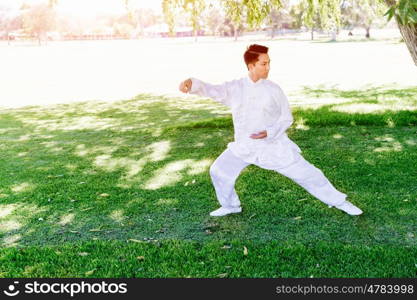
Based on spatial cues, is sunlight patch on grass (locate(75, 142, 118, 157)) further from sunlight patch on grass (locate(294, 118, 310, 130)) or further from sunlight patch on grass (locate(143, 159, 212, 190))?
sunlight patch on grass (locate(294, 118, 310, 130))

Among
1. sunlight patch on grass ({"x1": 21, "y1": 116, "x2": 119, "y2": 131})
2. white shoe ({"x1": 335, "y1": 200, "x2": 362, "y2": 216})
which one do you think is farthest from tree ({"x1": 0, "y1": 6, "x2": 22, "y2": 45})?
white shoe ({"x1": 335, "y1": 200, "x2": 362, "y2": 216})

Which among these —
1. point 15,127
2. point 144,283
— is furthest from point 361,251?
point 15,127

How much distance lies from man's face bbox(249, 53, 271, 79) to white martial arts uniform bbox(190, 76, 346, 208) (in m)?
0.07

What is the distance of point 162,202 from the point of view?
5711 millimetres

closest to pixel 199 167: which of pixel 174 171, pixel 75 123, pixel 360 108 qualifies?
pixel 174 171

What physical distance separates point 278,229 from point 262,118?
111 cm

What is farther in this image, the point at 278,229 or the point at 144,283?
the point at 278,229

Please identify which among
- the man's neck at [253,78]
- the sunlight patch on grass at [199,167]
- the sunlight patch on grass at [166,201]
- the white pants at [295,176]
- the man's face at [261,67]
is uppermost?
the man's face at [261,67]

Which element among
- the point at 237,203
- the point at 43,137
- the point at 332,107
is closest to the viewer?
the point at 237,203

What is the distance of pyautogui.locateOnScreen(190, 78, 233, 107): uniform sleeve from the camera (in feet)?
15.1

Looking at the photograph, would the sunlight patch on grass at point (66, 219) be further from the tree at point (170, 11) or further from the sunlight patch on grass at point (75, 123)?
the sunlight patch on grass at point (75, 123)

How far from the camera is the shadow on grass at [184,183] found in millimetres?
4836

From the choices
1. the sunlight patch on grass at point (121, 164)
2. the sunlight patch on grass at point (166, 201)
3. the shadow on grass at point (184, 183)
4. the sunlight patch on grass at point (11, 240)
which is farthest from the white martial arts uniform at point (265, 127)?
the sunlight patch on grass at point (121, 164)

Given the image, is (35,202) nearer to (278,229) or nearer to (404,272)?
(278,229)
